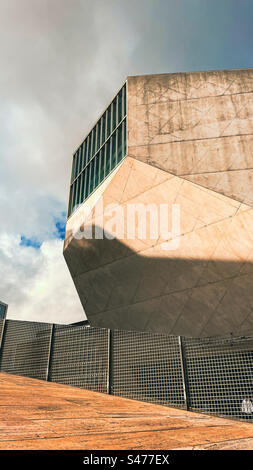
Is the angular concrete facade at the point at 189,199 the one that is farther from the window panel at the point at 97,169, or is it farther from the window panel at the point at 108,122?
the window panel at the point at 108,122

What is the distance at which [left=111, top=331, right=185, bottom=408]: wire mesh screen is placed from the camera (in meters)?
7.84

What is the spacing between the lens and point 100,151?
20109 mm

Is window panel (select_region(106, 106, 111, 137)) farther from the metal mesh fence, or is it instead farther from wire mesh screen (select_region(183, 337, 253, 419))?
wire mesh screen (select_region(183, 337, 253, 419))

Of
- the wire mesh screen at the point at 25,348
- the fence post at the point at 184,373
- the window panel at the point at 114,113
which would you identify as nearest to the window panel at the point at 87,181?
the window panel at the point at 114,113

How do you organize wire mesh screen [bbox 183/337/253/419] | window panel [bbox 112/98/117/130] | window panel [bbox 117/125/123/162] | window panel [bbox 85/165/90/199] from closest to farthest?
wire mesh screen [bbox 183/337/253/419]
window panel [bbox 117/125/123/162]
window panel [bbox 112/98/117/130]
window panel [bbox 85/165/90/199]

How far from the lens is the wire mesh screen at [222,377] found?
705 centimetres

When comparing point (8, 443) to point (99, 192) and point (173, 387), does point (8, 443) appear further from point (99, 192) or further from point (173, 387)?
point (99, 192)

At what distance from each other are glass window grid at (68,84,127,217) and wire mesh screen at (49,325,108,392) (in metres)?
9.47

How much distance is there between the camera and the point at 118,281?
1798 cm

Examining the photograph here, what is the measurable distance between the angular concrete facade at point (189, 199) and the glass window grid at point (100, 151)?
1.00 meters

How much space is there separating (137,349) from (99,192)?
10508 mm

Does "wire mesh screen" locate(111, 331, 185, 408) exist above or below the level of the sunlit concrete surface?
above

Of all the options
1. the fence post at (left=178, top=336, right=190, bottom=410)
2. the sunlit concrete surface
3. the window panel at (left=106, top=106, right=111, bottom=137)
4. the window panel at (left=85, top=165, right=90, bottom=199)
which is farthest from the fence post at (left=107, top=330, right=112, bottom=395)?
the window panel at (left=106, top=106, right=111, bottom=137)

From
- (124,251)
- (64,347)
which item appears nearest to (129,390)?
(64,347)
